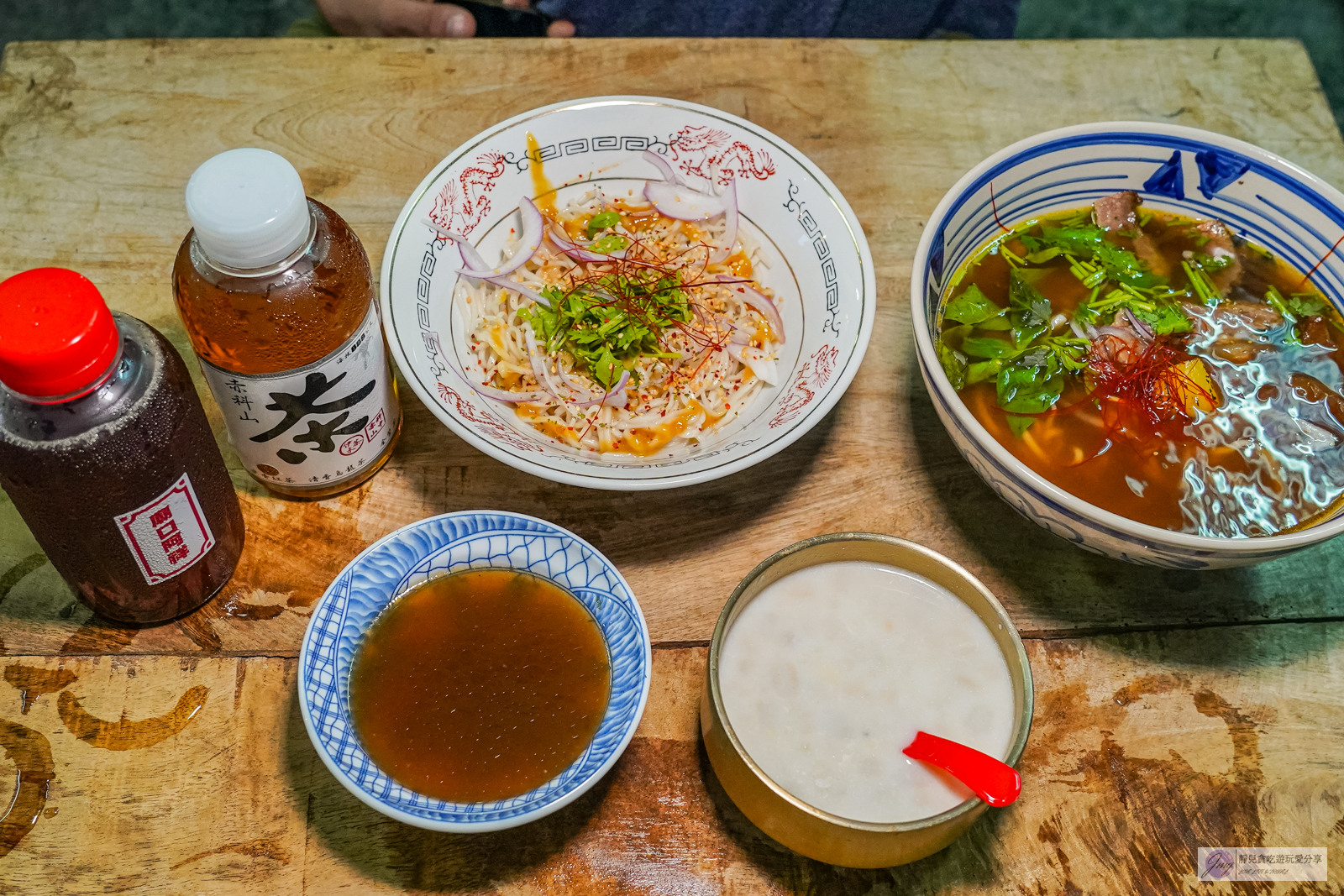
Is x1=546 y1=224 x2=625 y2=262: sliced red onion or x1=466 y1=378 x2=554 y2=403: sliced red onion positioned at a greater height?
x1=546 y1=224 x2=625 y2=262: sliced red onion

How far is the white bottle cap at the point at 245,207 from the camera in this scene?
1.30 metres

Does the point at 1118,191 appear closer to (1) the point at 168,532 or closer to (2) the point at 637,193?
(2) the point at 637,193

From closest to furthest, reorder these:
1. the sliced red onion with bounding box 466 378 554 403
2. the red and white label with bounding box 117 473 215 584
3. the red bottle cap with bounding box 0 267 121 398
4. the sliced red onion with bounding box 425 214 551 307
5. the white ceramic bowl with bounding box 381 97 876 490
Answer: the red bottle cap with bounding box 0 267 121 398 < the red and white label with bounding box 117 473 215 584 < the white ceramic bowl with bounding box 381 97 876 490 < the sliced red onion with bounding box 466 378 554 403 < the sliced red onion with bounding box 425 214 551 307

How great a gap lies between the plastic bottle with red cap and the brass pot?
2.51 ft

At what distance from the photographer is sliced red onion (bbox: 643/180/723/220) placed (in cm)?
199

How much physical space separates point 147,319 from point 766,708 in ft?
4.36

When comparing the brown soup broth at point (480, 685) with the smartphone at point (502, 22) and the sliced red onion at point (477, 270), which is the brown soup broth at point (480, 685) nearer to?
the sliced red onion at point (477, 270)

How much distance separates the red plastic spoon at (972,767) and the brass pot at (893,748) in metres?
0.02

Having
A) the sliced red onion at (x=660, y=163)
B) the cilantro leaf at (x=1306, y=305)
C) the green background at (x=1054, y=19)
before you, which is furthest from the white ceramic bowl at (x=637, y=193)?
the green background at (x=1054, y=19)

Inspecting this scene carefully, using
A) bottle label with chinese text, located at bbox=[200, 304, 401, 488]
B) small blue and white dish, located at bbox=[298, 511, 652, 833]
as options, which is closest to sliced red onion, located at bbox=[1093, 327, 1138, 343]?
small blue and white dish, located at bbox=[298, 511, 652, 833]

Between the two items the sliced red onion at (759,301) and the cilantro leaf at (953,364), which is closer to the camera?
the cilantro leaf at (953,364)

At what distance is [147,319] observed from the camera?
1.93 m

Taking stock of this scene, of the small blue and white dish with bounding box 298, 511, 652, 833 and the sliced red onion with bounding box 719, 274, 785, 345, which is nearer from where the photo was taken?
the small blue and white dish with bounding box 298, 511, 652, 833

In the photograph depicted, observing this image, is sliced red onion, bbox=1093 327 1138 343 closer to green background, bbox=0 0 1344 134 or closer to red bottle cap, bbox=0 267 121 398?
red bottle cap, bbox=0 267 121 398
